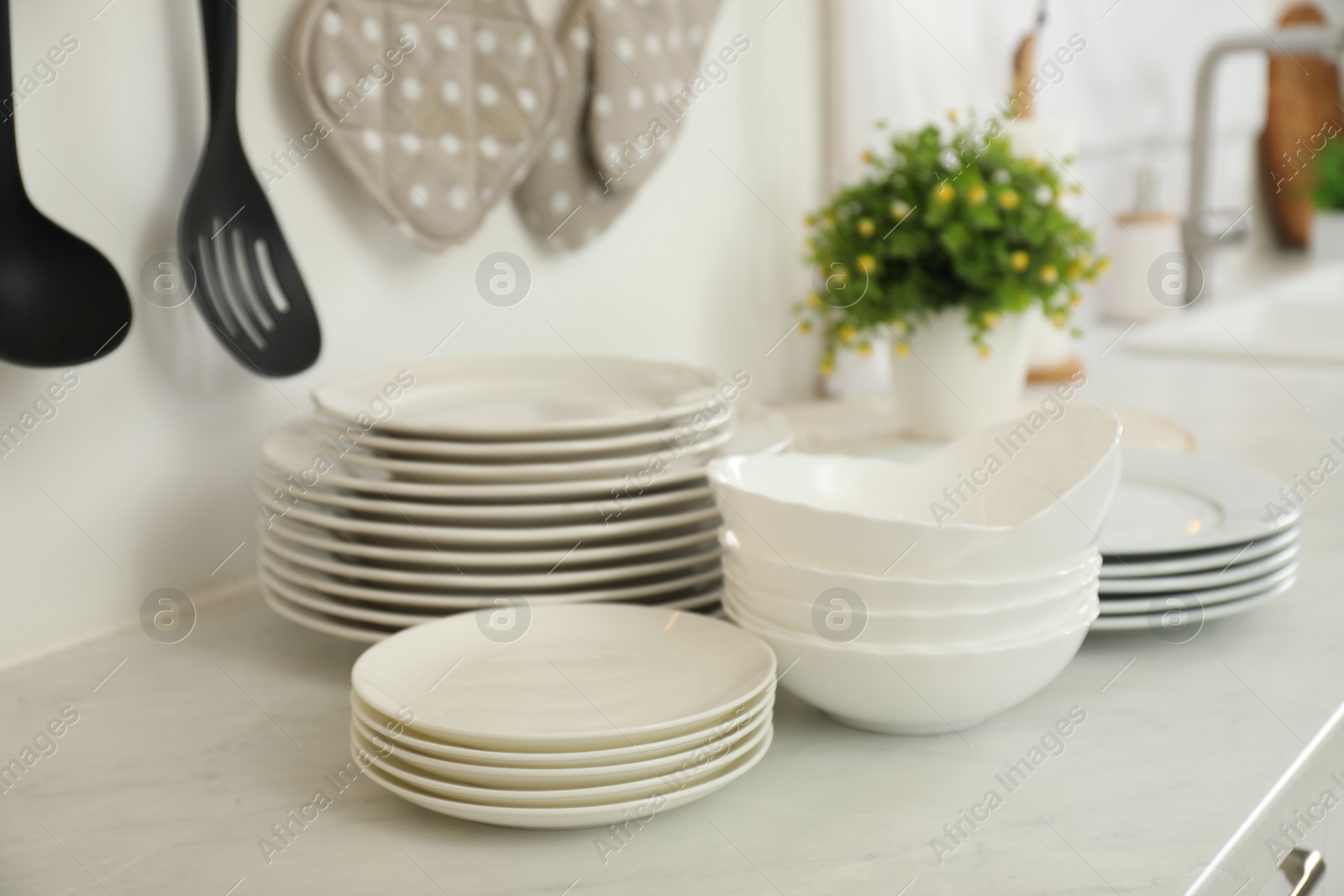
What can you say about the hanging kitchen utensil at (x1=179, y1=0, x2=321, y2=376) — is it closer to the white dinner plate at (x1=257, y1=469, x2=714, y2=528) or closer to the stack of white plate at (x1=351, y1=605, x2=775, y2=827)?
the white dinner plate at (x1=257, y1=469, x2=714, y2=528)

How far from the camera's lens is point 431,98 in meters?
0.95

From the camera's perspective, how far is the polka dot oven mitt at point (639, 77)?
1090 mm

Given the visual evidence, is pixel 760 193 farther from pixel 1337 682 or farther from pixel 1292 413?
pixel 1337 682

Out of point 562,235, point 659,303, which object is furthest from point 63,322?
point 659,303

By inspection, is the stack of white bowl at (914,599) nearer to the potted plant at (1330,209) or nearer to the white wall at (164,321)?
the white wall at (164,321)

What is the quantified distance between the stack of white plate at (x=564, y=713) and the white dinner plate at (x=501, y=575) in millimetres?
28

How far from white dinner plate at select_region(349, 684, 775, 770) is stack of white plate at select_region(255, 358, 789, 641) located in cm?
15

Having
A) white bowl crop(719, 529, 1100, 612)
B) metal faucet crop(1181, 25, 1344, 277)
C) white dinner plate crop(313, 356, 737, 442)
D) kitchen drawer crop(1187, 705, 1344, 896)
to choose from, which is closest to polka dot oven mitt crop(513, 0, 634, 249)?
white dinner plate crop(313, 356, 737, 442)

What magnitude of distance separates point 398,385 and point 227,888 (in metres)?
0.40

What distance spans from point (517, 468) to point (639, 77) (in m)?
0.55

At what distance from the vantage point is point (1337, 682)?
0.69m

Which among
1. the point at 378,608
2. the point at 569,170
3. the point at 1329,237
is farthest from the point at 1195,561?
the point at 1329,237

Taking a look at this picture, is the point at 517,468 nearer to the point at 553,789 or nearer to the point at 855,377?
the point at 553,789

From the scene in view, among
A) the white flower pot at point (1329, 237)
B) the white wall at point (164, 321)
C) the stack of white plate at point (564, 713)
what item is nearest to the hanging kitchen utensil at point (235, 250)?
the white wall at point (164, 321)
